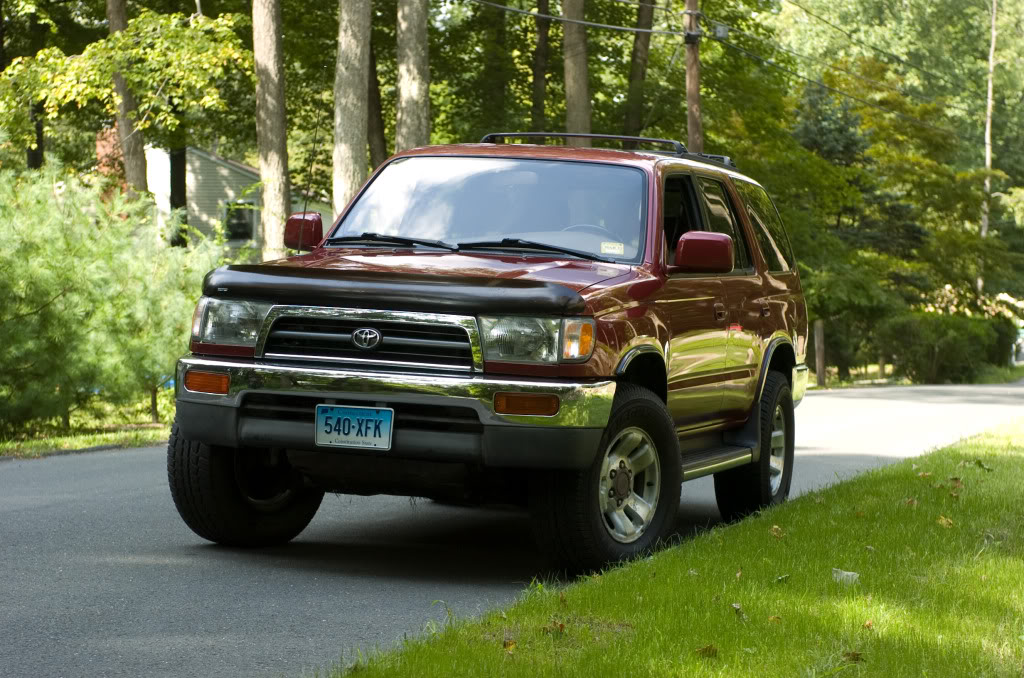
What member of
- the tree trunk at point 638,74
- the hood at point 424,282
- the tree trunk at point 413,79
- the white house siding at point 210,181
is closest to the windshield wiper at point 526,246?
the hood at point 424,282

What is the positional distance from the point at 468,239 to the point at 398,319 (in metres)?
1.27

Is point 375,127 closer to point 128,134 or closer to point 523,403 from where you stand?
point 128,134

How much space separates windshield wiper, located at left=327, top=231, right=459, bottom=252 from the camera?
25.3 ft

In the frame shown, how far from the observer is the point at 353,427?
259 inches

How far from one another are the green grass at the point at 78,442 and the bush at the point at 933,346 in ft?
101

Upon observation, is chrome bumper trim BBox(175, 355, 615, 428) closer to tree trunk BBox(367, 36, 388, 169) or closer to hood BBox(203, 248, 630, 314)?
hood BBox(203, 248, 630, 314)

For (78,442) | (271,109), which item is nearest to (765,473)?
(78,442)

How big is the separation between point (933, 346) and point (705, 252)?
1483 inches

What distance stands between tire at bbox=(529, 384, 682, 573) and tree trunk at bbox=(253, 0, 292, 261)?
1621 cm

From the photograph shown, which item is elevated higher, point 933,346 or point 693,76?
point 693,76

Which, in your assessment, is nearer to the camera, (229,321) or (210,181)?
(229,321)

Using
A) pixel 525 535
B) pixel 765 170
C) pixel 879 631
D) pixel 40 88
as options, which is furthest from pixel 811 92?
pixel 879 631

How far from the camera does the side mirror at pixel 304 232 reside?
8539 millimetres

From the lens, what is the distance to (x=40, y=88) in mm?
25859
